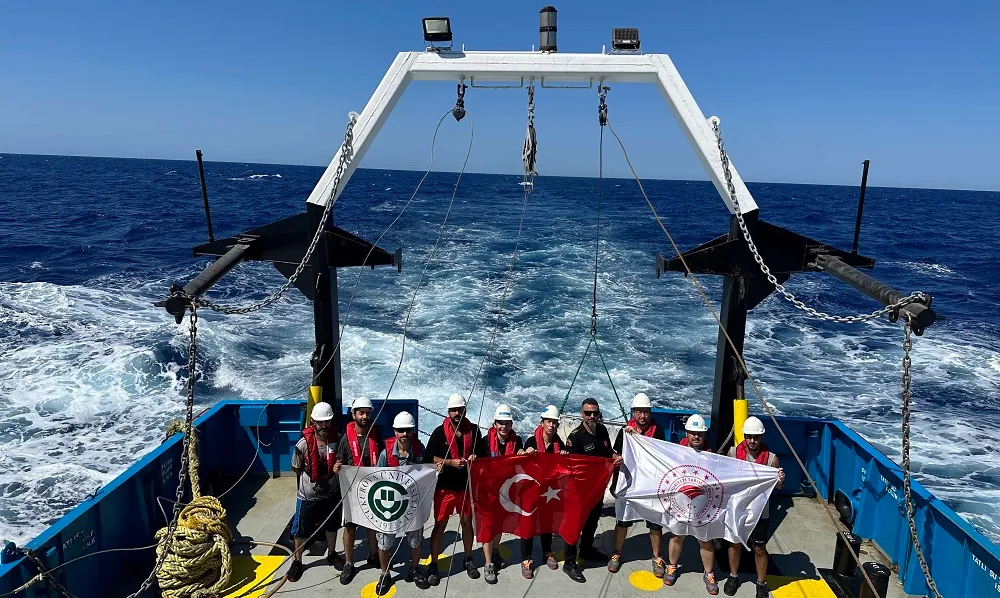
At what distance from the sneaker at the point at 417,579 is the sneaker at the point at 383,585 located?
19 centimetres

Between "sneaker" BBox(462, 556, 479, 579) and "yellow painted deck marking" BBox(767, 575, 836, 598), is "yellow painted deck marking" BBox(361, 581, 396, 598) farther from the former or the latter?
"yellow painted deck marking" BBox(767, 575, 836, 598)

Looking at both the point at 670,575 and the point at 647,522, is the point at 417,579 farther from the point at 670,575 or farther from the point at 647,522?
the point at 670,575

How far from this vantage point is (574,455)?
578cm

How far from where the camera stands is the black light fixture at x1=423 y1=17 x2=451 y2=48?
5922mm

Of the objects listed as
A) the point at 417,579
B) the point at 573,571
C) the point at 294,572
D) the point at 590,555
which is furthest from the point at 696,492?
the point at 294,572

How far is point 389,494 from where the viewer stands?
560 cm

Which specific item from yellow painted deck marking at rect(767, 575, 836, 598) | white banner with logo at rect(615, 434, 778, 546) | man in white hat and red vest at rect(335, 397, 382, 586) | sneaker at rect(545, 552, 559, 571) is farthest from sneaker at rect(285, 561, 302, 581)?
yellow painted deck marking at rect(767, 575, 836, 598)

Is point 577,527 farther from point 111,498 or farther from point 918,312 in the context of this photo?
point 111,498

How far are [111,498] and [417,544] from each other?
2.79 meters

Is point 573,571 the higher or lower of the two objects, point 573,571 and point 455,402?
the lower

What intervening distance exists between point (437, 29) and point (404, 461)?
13.4 ft

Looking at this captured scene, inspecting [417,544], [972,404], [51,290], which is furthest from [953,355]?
[51,290]

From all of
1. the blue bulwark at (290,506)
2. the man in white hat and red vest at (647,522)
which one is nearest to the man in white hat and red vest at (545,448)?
Answer: the man in white hat and red vest at (647,522)

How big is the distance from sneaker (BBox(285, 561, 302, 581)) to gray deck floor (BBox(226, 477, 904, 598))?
0.04 metres
